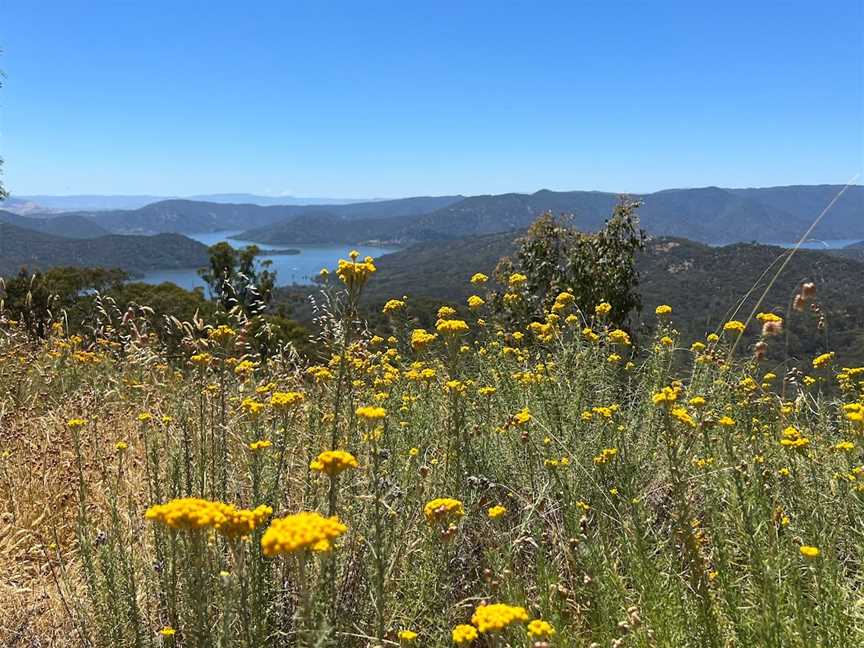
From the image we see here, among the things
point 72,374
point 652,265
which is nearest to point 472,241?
point 652,265

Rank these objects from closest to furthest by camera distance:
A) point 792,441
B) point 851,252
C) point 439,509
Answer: point 439,509, point 792,441, point 851,252

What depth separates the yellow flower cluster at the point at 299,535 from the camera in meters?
1.28

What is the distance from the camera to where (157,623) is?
255 centimetres

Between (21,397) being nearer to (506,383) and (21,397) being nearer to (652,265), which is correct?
(506,383)

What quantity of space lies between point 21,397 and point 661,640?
19.7 ft

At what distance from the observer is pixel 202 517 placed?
1.46 m

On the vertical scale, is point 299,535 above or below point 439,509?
above

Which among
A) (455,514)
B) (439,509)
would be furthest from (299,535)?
(455,514)

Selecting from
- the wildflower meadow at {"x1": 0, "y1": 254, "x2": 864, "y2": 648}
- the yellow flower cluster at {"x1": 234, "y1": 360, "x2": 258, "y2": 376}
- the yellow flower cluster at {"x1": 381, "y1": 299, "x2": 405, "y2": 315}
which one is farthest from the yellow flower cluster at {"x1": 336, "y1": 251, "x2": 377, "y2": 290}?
the yellow flower cluster at {"x1": 234, "y1": 360, "x2": 258, "y2": 376}

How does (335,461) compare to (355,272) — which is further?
(355,272)

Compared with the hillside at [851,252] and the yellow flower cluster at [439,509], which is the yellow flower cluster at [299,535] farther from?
the hillside at [851,252]

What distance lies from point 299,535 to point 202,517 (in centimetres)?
32

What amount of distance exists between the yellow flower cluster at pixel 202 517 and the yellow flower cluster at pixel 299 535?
19 cm

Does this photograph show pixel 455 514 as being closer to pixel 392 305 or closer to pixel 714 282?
pixel 392 305
